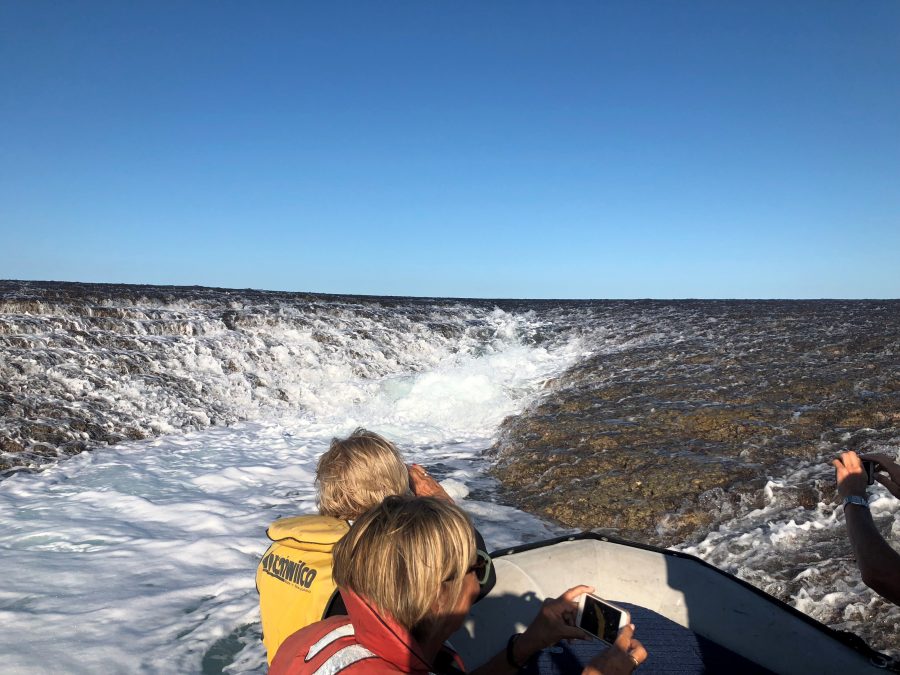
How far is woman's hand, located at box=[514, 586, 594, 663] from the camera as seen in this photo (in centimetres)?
217

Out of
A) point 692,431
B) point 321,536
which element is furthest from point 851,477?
point 692,431

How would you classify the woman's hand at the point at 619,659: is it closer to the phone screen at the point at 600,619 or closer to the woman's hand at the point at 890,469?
the phone screen at the point at 600,619

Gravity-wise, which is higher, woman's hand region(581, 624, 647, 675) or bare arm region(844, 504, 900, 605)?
bare arm region(844, 504, 900, 605)

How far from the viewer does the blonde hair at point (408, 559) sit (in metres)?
1.67

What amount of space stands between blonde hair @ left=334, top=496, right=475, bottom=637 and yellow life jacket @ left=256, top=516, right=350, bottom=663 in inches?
24.7

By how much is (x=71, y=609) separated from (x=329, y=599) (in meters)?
3.25

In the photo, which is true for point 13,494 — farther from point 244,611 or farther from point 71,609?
point 244,611

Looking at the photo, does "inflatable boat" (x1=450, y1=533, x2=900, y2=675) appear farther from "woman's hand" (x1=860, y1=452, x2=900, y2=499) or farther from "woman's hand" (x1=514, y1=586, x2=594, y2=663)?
"woman's hand" (x1=514, y1=586, x2=594, y2=663)

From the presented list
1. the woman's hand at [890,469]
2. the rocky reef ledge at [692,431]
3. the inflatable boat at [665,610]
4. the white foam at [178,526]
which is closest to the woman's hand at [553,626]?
the inflatable boat at [665,610]

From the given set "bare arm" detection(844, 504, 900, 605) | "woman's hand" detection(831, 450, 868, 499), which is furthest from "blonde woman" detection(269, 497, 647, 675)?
"woman's hand" detection(831, 450, 868, 499)

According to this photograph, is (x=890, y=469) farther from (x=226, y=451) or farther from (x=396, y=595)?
(x=226, y=451)

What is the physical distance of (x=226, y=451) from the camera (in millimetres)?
9406

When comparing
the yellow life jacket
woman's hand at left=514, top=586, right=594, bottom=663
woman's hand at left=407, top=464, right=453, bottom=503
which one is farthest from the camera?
woman's hand at left=407, top=464, right=453, bottom=503

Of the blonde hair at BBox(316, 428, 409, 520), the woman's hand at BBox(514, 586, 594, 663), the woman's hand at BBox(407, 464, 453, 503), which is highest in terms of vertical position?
the blonde hair at BBox(316, 428, 409, 520)
